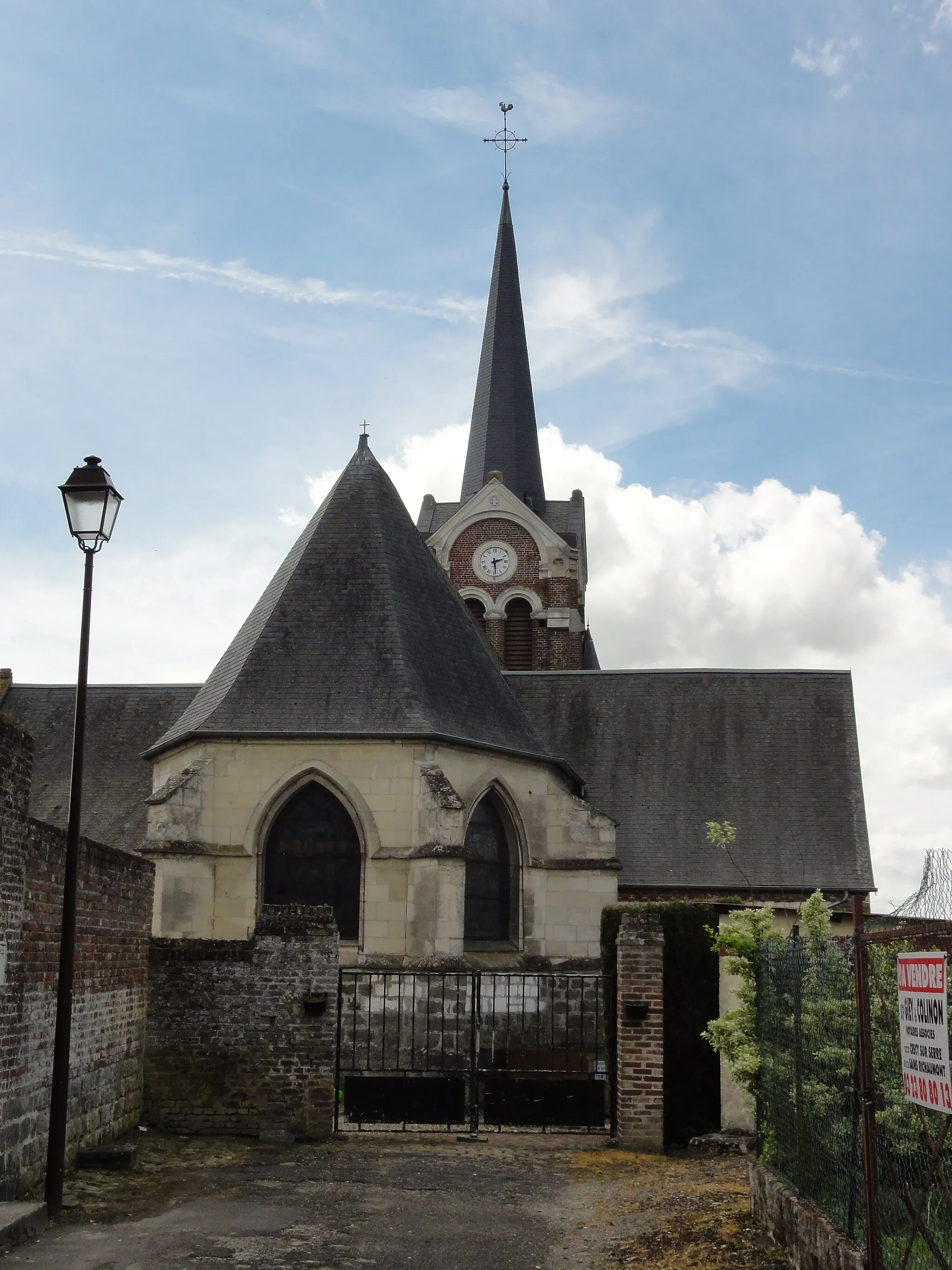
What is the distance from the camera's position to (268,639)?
18188 mm

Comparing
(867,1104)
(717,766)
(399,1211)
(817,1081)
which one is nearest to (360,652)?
(717,766)

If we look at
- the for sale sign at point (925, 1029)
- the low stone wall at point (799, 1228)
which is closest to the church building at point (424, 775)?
the low stone wall at point (799, 1228)

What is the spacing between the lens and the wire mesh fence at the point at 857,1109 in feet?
17.3

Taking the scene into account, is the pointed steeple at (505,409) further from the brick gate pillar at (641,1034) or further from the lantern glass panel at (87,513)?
the lantern glass panel at (87,513)

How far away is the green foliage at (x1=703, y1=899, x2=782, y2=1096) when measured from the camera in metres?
8.67

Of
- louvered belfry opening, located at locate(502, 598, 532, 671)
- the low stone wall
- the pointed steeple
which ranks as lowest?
the low stone wall

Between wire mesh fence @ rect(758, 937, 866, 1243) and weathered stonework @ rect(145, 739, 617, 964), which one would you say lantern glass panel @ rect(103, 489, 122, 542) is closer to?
wire mesh fence @ rect(758, 937, 866, 1243)

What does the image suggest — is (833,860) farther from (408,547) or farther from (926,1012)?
(926,1012)

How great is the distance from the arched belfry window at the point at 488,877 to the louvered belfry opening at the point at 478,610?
12682 millimetres

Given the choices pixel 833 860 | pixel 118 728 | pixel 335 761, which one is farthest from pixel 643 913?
pixel 118 728

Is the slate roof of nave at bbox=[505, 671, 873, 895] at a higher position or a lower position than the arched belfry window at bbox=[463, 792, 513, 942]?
higher

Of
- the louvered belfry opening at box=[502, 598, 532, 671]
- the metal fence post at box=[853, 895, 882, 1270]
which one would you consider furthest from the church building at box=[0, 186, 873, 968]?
the metal fence post at box=[853, 895, 882, 1270]

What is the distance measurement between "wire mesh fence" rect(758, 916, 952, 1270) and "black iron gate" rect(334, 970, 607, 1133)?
4950 mm

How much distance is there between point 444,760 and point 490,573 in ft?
48.0
